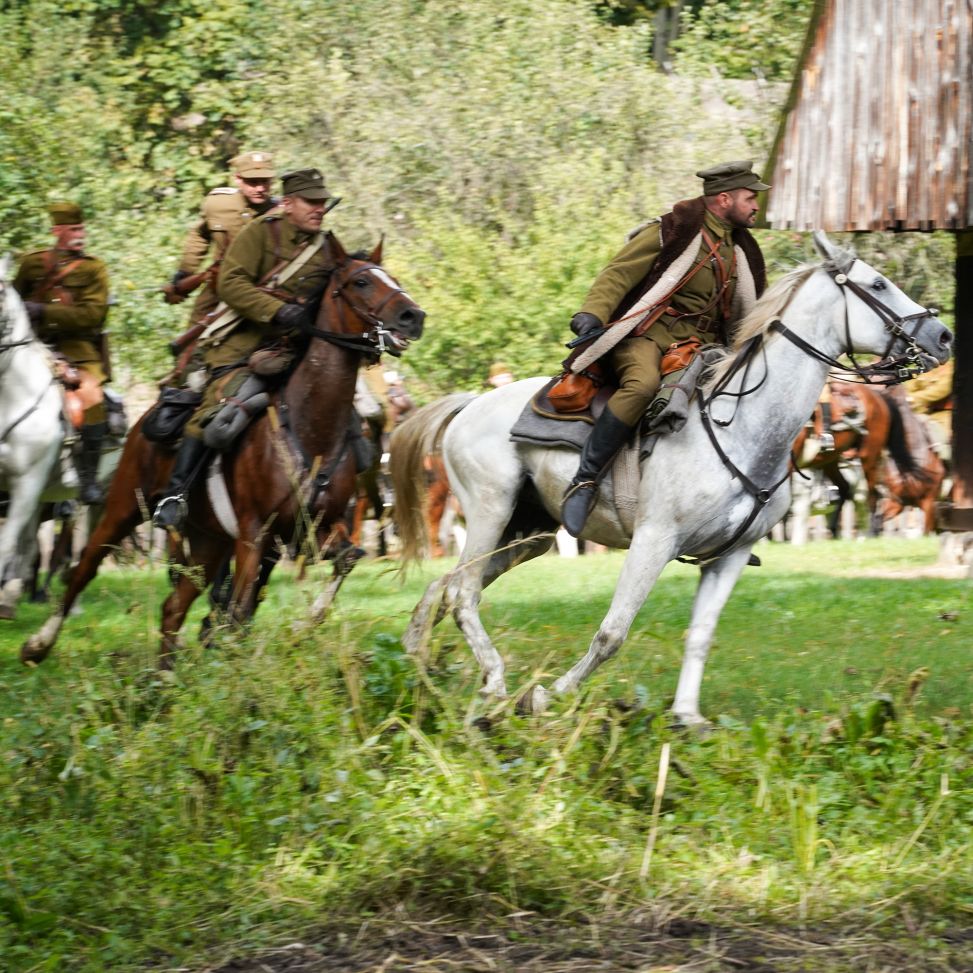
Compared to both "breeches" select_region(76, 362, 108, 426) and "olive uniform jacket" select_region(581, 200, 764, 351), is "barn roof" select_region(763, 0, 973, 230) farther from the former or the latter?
"breeches" select_region(76, 362, 108, 426)

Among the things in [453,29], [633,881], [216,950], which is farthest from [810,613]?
[453,29]

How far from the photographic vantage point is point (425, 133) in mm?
30453

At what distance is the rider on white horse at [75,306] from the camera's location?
12031 millimetres

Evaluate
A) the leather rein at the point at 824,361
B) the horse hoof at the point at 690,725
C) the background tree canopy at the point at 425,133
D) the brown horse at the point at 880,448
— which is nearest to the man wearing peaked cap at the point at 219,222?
the leather rein at the point at 824,361

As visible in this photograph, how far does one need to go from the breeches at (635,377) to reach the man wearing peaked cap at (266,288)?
2007mm

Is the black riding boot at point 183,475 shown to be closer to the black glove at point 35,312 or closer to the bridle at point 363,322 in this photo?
the bridle at point 363,322

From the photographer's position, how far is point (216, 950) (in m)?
5.32

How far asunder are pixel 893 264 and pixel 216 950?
88.8 feet

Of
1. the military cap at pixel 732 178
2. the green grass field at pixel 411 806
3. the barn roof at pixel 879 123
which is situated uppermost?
the barn roof at pixel 879 123

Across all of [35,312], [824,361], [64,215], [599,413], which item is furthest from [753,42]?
[824,361]

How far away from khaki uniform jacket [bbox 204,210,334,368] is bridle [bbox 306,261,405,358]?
0.75ft

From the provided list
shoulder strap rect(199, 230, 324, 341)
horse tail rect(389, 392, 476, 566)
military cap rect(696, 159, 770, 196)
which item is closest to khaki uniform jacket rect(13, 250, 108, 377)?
shoulder strap rect(199, 230, 324, 341)

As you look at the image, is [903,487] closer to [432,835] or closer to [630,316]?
[630,316]

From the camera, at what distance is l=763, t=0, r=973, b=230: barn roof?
43.3 feet
